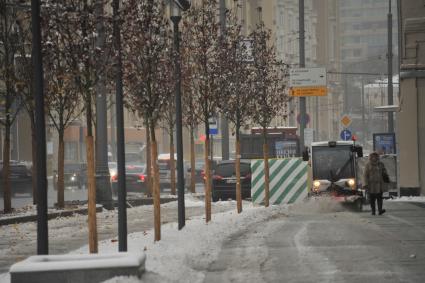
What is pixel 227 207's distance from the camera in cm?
3234

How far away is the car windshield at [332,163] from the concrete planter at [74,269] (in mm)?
19972

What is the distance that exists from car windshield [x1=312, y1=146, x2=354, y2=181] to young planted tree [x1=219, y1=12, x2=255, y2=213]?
9.59ft

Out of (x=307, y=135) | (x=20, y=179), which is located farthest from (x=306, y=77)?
(x=20, y=179)

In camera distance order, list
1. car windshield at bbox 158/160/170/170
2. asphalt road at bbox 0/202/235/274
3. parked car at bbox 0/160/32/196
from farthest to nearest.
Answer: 1. car windshield at bbox 158/160/170/170
2. parked car at bbox 0/160/32/196
3. asphalt road at bbox 0/202/235/274

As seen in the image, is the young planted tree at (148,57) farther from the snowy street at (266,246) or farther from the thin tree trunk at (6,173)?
the thin tree trunk at (6,173)

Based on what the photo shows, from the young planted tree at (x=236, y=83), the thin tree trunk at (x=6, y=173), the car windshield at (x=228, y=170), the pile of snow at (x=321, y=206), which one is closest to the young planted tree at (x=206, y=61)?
the young planted tree at (x=236, y=83)

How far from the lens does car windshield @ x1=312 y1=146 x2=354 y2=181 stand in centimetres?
3078

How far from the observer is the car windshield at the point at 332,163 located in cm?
3078

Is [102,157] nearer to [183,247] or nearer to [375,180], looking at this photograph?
[375,180]

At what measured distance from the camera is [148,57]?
17.9m

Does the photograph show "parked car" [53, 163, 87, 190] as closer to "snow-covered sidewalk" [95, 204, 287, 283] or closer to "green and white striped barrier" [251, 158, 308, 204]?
"green and white striped barrier" [251, 158, 308, 204]

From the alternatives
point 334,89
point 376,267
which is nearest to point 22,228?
point 376,267

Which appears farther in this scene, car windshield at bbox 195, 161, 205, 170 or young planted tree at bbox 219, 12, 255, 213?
car windshield at bbox 195, 161, 205, 170

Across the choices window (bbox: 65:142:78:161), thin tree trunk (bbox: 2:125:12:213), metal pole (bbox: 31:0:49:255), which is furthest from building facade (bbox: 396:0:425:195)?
window (bbox: 65:142:78:161)
